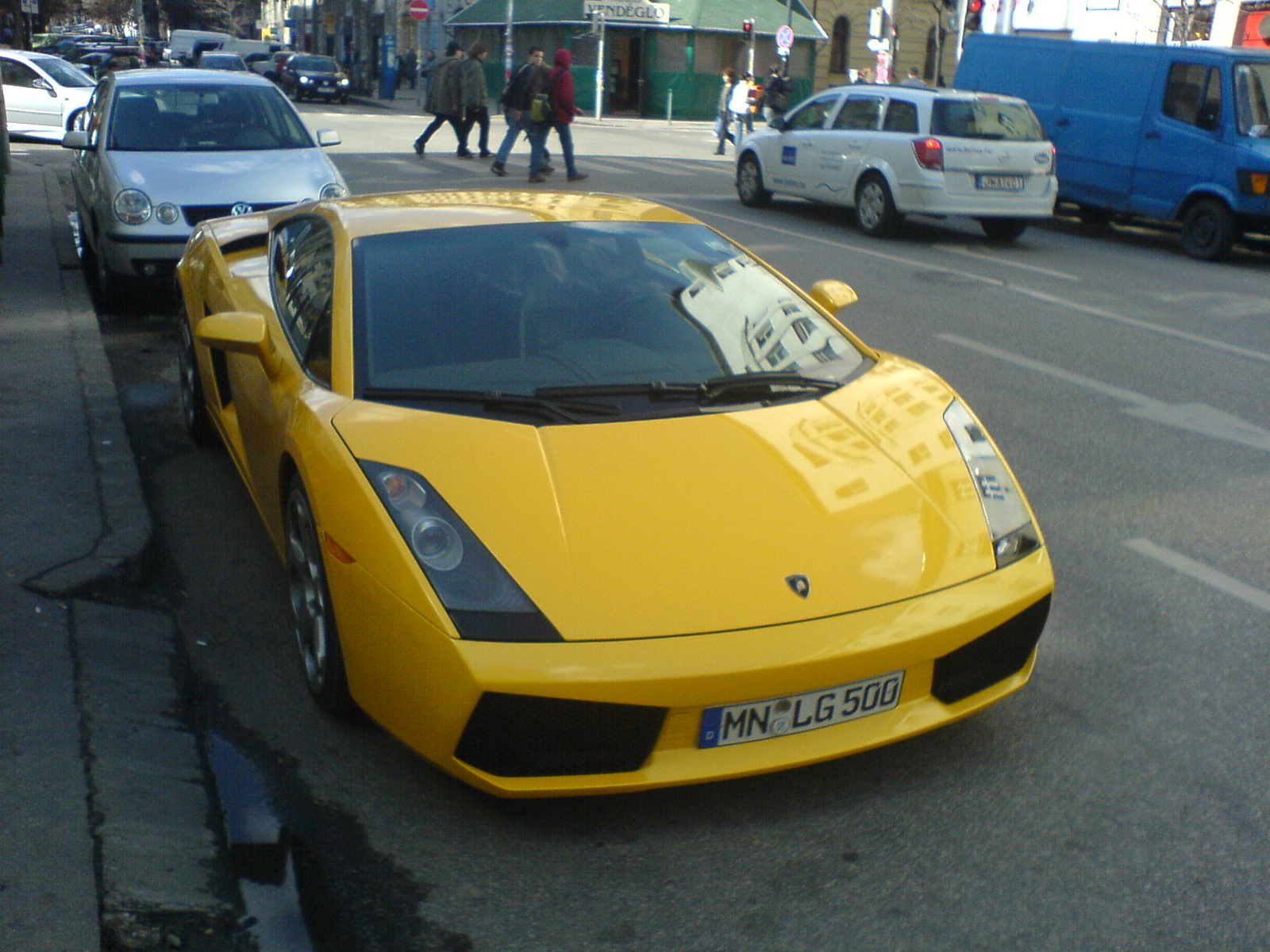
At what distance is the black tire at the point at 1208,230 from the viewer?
13320 mm

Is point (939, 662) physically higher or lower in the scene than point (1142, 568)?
higher

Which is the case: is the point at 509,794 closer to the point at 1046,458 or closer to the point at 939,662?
the point at 939,662

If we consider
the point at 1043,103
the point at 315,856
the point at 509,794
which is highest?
the point at 1043,103

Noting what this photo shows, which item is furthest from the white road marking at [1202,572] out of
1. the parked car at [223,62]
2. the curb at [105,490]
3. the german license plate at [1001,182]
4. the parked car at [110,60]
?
the parked car at [223,62]

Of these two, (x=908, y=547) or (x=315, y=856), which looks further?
(x=908, y=547)

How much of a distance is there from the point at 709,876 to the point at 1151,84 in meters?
13.5

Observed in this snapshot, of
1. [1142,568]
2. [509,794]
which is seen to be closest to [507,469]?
[509,794]

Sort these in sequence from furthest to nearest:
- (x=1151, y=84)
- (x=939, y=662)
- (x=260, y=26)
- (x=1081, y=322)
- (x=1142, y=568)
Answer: (x=260, y=26), (x=1151, y=84), (x=1081, y=322), (x=1142, y=568), (x=939, y=662)

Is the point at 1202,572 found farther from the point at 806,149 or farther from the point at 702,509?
the point at 806,149

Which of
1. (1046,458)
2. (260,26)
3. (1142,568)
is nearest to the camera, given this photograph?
(1142,568)

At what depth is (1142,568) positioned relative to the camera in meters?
4.71

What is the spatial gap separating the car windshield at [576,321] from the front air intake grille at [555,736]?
3.38ft

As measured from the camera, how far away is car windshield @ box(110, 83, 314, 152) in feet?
31.0

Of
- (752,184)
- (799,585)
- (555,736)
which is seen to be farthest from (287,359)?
(752,184)
